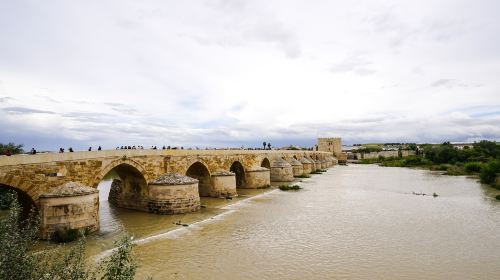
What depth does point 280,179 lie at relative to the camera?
32062mm

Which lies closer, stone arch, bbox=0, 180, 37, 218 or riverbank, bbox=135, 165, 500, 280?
riverbank, bbox=135, 165, 500, 280

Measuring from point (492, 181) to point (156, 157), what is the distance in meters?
25.3

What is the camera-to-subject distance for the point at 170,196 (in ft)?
53.5

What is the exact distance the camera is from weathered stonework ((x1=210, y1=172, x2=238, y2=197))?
21.6 metres

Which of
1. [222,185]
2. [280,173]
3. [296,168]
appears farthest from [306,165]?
[222,185]

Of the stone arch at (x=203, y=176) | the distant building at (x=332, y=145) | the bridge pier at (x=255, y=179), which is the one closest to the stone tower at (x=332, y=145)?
the distant building at (x=332, y=145)

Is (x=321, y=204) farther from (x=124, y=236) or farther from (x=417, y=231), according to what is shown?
(x=124, y=236)

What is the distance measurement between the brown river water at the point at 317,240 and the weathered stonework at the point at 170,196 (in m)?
0.61

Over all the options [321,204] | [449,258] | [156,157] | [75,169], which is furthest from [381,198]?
[75,169]

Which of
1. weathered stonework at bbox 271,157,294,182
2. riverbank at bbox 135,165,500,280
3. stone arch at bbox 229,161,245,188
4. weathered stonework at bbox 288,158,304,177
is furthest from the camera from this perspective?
weathered stonework at bbox 288,158,304,177

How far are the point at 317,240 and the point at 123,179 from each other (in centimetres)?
1086

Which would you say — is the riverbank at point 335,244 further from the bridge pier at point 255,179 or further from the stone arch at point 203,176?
the bridge pier at point 255,179

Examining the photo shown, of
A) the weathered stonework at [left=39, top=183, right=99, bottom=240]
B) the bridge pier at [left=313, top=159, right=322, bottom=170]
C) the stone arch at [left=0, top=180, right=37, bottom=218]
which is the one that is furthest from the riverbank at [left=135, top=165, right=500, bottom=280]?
the bridge pier at [left=313, top=159, right=322, bottom=170]

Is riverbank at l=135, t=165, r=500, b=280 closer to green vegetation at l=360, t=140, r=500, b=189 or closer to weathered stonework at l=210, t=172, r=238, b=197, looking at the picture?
weathered stonework at l=210, t=172, r=238, b=197
